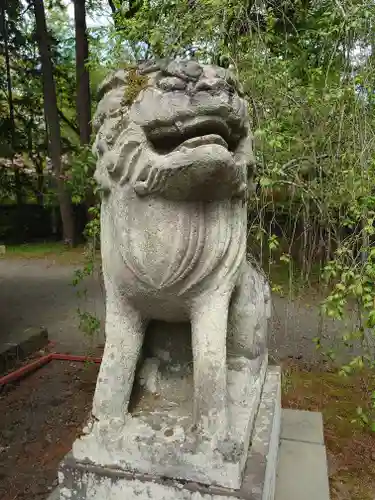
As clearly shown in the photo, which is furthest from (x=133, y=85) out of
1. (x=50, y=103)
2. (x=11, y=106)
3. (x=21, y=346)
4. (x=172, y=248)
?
(x=11, y=106)

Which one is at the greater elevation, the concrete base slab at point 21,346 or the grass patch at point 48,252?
the concrete base slab at point 21,346

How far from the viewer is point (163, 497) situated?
1.49 metres

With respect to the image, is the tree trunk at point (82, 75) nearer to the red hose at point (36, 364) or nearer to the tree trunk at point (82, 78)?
the tree trunk at point (82, 78)

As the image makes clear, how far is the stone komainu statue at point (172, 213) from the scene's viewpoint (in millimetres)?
1465

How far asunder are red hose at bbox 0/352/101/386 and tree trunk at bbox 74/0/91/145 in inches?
208

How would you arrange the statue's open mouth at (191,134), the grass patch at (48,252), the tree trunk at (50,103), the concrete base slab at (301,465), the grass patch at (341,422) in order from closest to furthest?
the statue's open mouth at (191,134) < the concrete base slab at (301,465) < the grass patch at (341,422) < the tree trunk at (50,103) < the grass patch at (48,252)

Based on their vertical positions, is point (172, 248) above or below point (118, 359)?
above

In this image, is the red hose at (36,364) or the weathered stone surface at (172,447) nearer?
the weathered stone surface at (172,447)

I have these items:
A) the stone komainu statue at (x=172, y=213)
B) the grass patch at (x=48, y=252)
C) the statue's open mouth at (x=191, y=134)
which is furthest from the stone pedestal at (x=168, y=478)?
the grass patch at (x=48, y=252)

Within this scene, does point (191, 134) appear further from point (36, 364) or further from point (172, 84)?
point (36, 364)

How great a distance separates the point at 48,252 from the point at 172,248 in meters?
9.76

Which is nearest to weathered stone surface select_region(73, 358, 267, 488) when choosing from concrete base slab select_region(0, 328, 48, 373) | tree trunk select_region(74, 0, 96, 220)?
concrete base slab select_region(0, 328, 48, 373)

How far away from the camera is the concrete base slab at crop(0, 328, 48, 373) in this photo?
421 cm

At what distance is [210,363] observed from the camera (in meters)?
1.54
